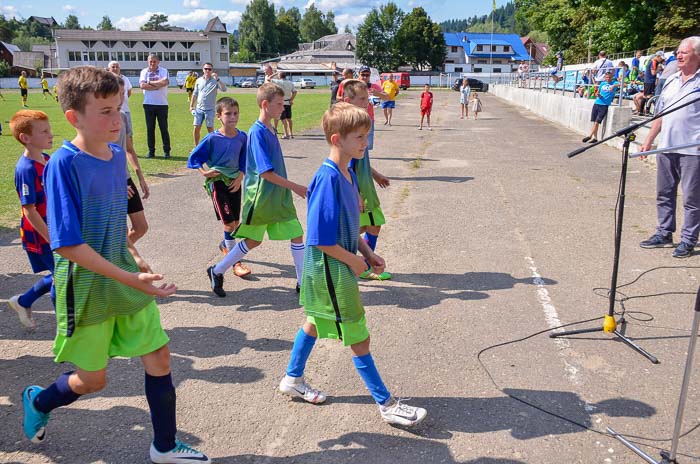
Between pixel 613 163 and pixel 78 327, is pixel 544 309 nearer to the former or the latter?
pixel 78 327

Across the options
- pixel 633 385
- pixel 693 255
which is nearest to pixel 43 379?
pixel 633 385

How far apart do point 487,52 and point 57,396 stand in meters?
120

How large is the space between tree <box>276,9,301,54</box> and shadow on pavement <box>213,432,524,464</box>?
5621 inches

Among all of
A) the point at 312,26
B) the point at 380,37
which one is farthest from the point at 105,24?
the point at 380,37

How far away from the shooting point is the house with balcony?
112 metres

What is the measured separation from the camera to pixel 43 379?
3740mm

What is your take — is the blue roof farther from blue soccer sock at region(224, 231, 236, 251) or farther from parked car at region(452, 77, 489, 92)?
blue soccer sock at region(224, 231, 236, 251)

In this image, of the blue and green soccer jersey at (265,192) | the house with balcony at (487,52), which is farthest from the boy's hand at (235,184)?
the house with balcony at (487,52)

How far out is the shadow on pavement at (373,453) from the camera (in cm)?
293

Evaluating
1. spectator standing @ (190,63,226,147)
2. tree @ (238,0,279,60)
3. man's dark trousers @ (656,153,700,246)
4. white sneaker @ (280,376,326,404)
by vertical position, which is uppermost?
tree @ (238,0,279,60)

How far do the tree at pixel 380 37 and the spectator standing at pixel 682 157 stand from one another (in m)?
95.3

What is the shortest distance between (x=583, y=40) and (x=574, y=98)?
116ft

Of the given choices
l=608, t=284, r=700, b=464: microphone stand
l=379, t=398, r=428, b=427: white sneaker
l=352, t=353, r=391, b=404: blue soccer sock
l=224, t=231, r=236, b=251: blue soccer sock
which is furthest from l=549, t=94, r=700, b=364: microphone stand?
l=224, t=231, r=236, b=251: blue soccer sock

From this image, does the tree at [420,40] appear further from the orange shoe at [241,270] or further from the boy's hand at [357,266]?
the boy's hand at [357,266]
